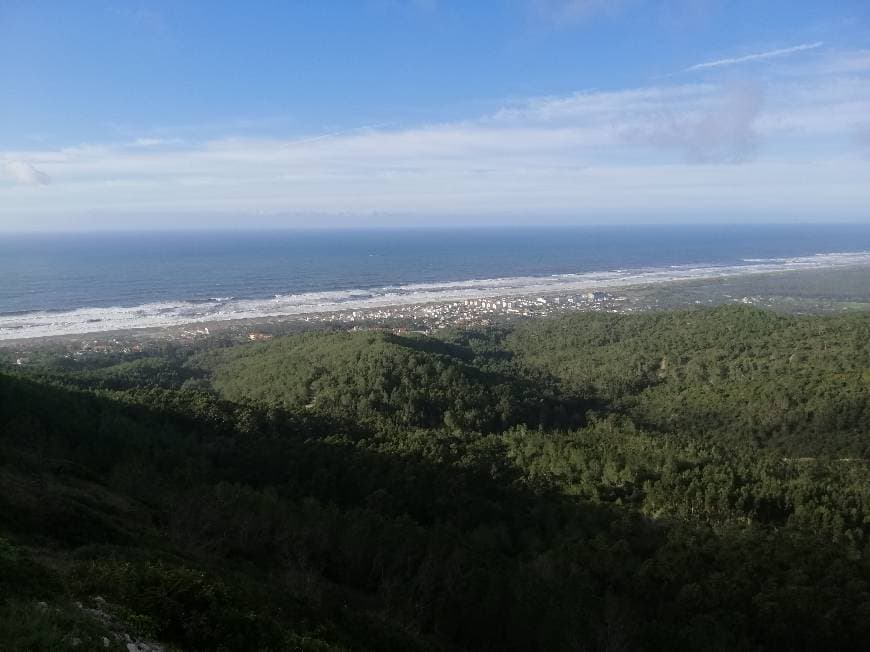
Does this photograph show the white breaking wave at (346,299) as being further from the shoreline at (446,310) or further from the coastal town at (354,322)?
the coastal town at (354,322)

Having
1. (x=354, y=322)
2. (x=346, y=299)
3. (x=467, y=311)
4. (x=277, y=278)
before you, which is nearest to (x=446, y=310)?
(x=467, y=311)

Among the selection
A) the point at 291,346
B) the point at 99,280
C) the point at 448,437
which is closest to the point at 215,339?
the point at 291,346

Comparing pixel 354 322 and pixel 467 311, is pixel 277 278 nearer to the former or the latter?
pixel 354 322

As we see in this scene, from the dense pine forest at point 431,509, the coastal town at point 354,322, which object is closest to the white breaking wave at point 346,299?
the coastal town at point 354,322

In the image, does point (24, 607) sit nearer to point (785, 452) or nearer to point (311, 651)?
point (311, 651)

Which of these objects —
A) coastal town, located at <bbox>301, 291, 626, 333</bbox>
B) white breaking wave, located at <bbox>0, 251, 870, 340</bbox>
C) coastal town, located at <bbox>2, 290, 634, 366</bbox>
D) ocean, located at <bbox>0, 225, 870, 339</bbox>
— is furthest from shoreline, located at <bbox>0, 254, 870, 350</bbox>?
ocean, located at <bbox>0, 225, 870, 339</bbox>

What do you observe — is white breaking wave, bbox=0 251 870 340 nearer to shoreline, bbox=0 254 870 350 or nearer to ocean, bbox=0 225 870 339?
ocean, bbox=0 225 870 339
